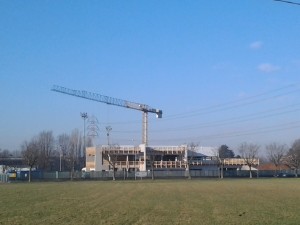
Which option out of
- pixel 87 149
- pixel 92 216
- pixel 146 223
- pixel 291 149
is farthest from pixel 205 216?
pixel 291 149

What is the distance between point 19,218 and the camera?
24.6 metres

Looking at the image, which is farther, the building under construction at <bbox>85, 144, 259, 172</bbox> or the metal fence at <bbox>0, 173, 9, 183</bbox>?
the building under construction at <bbox>85, 144, 259, 172</bbox>

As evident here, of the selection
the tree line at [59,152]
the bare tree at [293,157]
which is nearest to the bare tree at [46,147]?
the tree line at [59,152]

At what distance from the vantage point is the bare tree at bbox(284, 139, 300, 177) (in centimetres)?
15279

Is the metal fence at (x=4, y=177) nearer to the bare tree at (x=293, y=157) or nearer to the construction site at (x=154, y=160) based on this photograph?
the construction site at (x=154, y=160)

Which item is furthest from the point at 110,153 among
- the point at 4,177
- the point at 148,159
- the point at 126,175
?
the point at 4,177

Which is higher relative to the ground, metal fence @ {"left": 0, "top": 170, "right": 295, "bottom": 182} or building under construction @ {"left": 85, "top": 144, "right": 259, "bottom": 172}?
building under construction @ {"left": 85, "top": 144, "right": 259, "bottom": 172}

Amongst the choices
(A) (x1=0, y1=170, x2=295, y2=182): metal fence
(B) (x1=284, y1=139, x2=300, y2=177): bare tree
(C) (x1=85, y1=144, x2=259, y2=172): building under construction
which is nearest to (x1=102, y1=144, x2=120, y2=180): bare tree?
(C) (x1=85, y1=144, x2=259, y2=172): building under construction

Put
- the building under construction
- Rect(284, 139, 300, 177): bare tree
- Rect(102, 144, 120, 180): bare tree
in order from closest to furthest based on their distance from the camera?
the building under construction < Rect(102, 144, 120, 180): bare tree < Rect(284, 139, 300, 177): bare tree

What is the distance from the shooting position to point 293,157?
6137 inches

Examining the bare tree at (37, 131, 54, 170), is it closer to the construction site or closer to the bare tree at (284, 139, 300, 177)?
the construction site

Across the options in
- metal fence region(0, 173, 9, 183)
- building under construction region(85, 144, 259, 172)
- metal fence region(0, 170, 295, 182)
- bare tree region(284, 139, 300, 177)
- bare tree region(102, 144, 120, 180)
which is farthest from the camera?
bare tree region(284, 139, 300, 177)

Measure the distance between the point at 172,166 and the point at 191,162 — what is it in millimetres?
6398

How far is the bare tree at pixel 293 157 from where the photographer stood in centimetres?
15279
